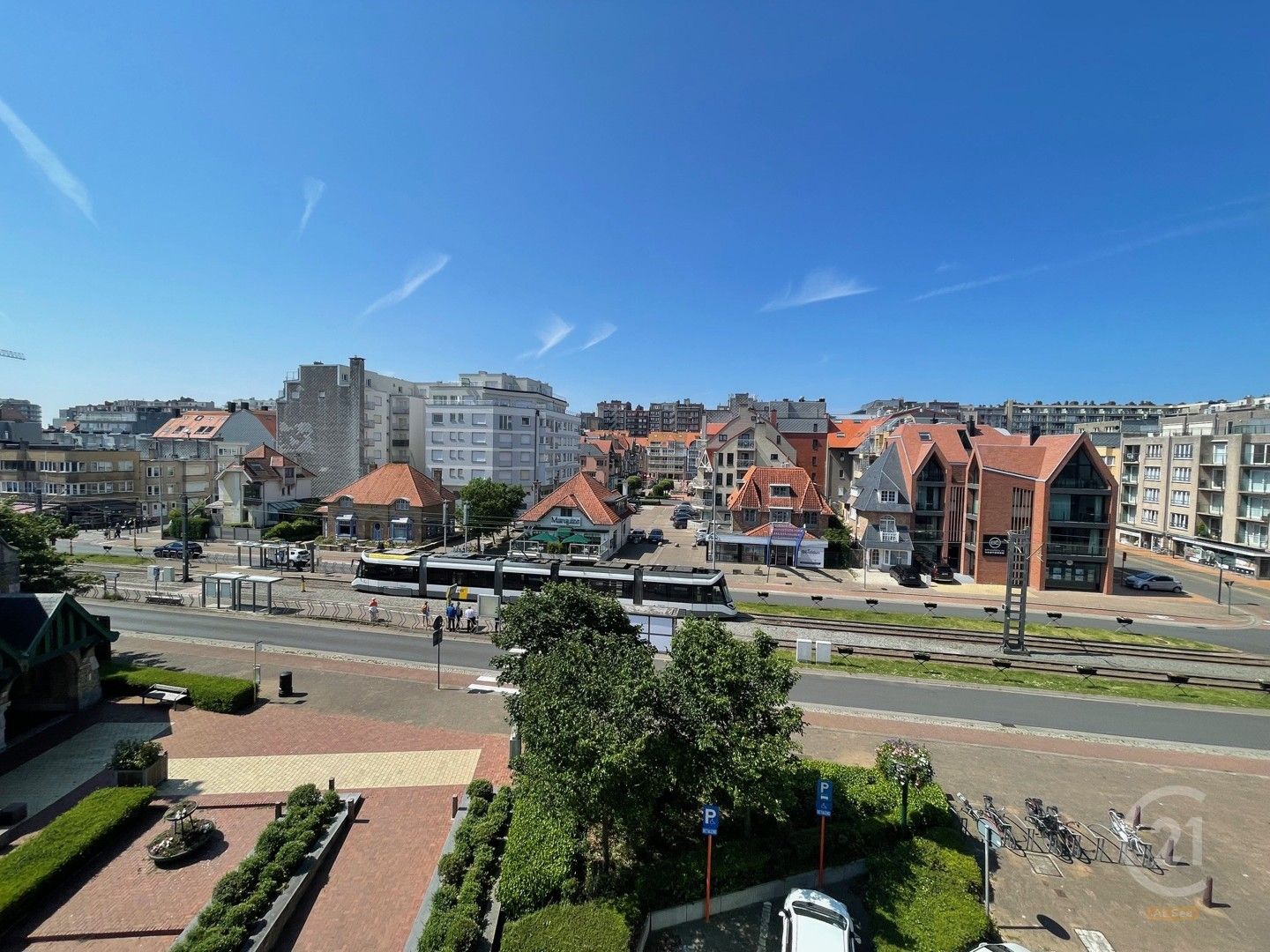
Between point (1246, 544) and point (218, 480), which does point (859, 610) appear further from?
point (218, 480)

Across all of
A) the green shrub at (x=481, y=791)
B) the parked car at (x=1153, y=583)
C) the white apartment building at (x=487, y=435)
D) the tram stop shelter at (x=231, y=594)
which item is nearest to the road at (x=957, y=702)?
the tram stop shelter at (x=231, y=594)

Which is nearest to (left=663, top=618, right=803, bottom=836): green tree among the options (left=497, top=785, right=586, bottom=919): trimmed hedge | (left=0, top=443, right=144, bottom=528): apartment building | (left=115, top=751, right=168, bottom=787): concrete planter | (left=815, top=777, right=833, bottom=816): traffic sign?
Result: (left=815, top=777, right=833, bottom=816): traffic sign

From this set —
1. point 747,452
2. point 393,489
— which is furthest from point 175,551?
point 747,452

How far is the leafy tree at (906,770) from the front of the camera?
45.5 feet

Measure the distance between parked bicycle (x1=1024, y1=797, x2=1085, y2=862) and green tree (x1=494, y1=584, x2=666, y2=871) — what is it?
10.3 meters

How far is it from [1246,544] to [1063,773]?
Result: 56.1 m

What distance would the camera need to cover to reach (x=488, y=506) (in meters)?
56.9

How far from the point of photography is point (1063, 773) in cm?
1788

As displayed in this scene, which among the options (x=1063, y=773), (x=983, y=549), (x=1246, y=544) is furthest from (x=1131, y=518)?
(x=1063, y=773)

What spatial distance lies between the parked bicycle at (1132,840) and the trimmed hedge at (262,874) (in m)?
A: 19.2

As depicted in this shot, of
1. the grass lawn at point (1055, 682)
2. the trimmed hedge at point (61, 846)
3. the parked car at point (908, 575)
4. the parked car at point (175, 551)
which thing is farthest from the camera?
the parked car at point (175, 551)

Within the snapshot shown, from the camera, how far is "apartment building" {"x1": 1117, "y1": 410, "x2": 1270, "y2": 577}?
5281 centimetres

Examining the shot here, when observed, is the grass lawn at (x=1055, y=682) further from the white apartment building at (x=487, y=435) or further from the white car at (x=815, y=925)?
the white apartment building at (x=487, y=435)

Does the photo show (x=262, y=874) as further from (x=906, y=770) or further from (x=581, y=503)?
(x=581, y=503)
